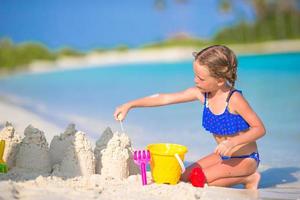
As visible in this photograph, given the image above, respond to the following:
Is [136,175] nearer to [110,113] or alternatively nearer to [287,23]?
[110,113]

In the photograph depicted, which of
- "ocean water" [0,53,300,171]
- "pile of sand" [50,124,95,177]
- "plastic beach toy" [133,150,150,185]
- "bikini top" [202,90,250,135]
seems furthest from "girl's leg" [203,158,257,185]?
"ocean water" [0,53,300,171]

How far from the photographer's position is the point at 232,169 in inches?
130

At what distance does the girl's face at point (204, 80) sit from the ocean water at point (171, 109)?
1024 mm

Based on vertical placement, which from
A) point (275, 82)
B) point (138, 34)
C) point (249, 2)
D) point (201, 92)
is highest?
point (249, 2)

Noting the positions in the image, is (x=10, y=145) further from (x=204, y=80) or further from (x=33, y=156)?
(x=204, y=80)

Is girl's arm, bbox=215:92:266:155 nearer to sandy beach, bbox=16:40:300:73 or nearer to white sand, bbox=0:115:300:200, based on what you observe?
white sand, bbox=0:115:300:200

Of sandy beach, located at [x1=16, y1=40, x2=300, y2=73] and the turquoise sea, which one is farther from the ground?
sandy beach, located at [x1=16, y1=40, x2=300, y2=73]

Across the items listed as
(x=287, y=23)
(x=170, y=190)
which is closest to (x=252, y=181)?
(x=170, y=190)

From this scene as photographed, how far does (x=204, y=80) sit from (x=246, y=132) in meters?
0.37

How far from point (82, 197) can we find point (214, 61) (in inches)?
40.9

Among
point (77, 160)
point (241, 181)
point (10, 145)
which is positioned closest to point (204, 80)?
point (241, 181)

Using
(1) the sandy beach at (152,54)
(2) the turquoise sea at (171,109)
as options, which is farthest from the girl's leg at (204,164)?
(1) the sandy beach at (152,54)

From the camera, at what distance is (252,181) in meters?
3.32

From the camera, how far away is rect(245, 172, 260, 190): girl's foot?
3309 mm
